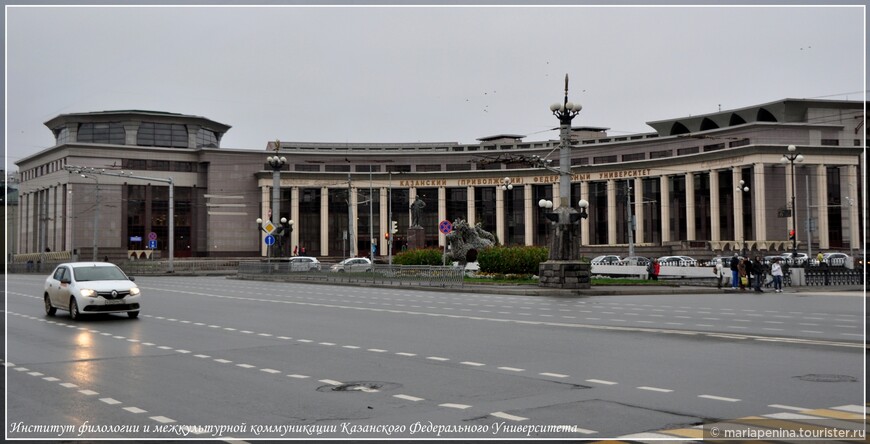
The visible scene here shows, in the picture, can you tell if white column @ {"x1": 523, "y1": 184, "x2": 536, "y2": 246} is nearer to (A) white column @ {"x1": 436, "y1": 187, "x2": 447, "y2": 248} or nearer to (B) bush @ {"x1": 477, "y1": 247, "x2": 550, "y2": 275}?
(A) white column @ {"x1": 436, "y1": 187, "x2": 447, "y2": 248}

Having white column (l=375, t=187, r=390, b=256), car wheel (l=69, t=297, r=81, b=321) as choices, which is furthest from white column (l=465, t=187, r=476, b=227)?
car wheel (l=69, t=297, r=81, b=321)

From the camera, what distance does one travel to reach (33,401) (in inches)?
402

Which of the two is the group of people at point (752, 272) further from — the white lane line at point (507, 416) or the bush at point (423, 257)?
the white lane line at point (507, 416)

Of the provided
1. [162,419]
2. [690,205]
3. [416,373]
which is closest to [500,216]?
[690,205]

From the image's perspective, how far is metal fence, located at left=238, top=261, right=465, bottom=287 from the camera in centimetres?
4200

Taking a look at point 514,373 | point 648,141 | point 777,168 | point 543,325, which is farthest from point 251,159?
point 514,373

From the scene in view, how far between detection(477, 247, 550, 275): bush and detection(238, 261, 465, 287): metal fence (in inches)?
166

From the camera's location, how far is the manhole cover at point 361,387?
36.0 feet

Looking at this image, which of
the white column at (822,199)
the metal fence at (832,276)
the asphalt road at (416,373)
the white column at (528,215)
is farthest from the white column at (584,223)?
the asphalt road at (416,373)

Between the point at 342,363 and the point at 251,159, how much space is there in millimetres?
92684

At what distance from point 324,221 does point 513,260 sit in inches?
2357

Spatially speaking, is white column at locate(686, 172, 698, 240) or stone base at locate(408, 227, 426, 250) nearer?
stone base at locate(408, 227, 426, 250)

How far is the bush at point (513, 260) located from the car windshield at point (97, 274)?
24851 mm

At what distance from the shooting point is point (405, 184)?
101750 mm
